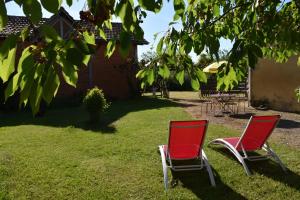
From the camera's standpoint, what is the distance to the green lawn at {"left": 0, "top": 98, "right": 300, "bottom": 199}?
19.5 ft

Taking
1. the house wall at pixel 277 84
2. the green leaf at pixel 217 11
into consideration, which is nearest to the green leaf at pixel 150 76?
the green leaf at pixel 217 11

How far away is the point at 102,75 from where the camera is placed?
22.9m

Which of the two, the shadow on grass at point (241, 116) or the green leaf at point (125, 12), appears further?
the shadow on grass at point (241, 116)

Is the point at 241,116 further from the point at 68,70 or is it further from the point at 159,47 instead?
the point at 68,70

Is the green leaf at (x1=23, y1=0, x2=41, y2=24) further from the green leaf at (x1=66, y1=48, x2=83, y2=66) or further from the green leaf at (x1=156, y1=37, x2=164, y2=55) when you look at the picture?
the green leaf at (x1=156, y1=37, x2=164, y2=55)

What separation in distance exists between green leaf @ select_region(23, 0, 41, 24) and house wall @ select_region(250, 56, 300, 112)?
16.1 m

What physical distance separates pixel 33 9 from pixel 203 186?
5.55 meters

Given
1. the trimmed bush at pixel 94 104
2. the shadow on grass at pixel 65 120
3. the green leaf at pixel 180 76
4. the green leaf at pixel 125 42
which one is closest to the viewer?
the green leaf at pixel 125 42

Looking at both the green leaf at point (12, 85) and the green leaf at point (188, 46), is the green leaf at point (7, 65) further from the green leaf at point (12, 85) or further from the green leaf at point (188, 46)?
the green leaf at point (188, 46)

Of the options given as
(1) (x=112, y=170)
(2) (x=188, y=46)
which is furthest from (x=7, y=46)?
(1) (x=112, y=170)

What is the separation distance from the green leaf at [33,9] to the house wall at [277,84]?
16113mm

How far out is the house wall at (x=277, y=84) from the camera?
1673cm

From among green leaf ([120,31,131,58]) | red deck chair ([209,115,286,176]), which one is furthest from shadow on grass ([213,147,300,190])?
green leaf ([120,31,131,58])

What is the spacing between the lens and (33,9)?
1100 mm
